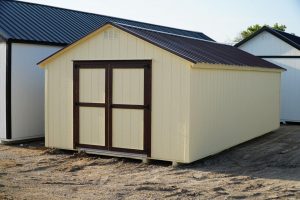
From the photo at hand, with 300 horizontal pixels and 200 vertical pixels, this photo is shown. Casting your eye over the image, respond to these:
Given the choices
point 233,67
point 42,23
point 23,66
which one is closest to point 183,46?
point 233,67

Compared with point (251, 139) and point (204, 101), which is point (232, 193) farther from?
point (251, 139)

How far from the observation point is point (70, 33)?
15.1 m

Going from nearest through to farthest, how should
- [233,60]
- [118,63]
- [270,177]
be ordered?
[270,177]
[118,63]
[233,60]

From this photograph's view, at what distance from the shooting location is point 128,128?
10359 mm

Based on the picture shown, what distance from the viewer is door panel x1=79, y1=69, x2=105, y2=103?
35.1 feet

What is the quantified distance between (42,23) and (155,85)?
6243mm

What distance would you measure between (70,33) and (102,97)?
5090 mm

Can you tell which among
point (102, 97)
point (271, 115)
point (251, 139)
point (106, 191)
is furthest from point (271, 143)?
point (106, 191)

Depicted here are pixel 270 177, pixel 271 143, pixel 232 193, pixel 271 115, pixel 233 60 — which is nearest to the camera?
pixel 232 193

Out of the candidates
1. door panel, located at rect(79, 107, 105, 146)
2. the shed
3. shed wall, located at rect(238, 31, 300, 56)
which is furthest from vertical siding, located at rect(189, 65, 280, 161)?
the shed

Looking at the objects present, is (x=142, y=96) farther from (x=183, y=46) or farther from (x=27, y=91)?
(x=27, y=91)

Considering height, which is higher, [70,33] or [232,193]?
[70,33]

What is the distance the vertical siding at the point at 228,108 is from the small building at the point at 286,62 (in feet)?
8.80

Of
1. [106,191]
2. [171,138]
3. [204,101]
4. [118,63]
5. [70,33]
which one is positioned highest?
[70,33]
